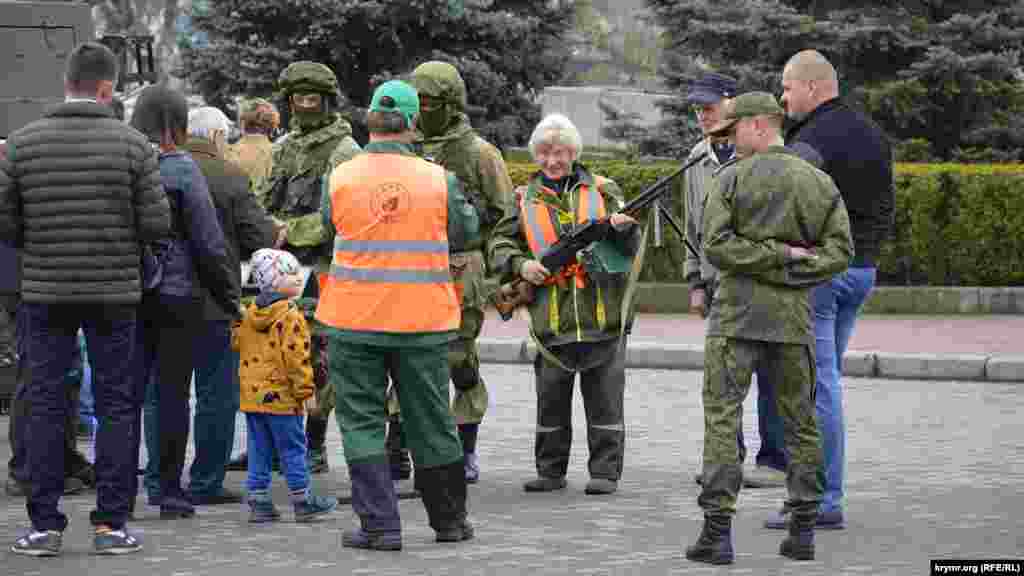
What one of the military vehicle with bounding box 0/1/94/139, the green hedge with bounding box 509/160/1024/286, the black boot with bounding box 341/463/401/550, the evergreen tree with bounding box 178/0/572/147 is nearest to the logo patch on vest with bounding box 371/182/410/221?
the black boot with bounding box 341/463/401/550

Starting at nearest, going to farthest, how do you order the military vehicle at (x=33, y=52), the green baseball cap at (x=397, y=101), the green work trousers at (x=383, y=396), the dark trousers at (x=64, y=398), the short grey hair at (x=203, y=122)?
the dark trousers at (x=64, y=398), the green work trousers at (x=383, y=396), the green baseball cap at (x=397, y=101), the short grey hair at (x=203, y=122), the military vehicle at (x=33, y=52)

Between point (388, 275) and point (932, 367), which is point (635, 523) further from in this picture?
point (932, 367)

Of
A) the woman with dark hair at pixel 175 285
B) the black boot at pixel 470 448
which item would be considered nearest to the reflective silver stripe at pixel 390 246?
the woman with dark hair at pixel 175 285

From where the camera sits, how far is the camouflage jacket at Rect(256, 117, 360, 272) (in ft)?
33.1

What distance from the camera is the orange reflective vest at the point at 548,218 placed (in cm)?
1028

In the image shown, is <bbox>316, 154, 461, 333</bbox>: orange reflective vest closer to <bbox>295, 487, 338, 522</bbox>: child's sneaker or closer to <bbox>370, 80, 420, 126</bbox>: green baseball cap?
<bbox>370, 80, 420, 126</bbox>: green baseball cap

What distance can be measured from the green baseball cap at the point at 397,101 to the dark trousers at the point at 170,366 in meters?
1.34

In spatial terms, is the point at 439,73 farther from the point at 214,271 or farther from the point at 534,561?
the point at 534,561

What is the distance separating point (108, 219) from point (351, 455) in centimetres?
135

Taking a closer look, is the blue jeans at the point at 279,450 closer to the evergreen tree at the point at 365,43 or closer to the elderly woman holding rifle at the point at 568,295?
the elderly woman holding rifle at the point at 568,295

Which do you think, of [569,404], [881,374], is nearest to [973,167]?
[881,374]

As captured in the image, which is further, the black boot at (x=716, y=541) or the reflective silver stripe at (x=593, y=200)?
the reflective silver stripe at (x=593, y=200)

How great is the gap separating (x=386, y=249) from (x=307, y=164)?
202 cm

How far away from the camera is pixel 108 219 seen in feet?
27.5
